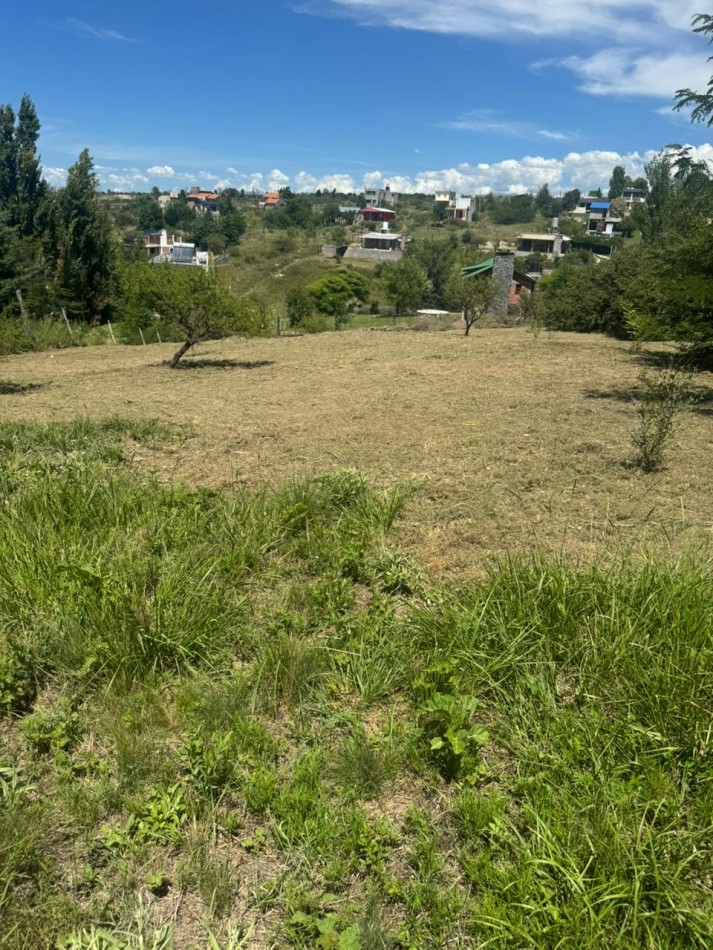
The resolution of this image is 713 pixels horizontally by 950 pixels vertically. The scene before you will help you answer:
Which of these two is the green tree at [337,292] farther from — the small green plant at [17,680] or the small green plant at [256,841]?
the small green plant at [256,841]

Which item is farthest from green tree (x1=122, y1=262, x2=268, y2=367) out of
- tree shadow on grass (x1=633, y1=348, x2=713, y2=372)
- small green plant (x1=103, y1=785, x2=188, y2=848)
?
small green plant (x1=103, y1=785, x2=188, y2=848)

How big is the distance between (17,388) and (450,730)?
10802 mm

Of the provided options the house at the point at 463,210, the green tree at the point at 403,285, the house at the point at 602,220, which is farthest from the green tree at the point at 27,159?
the house at the point at 463,210

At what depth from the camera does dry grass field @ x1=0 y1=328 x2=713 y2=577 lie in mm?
4086

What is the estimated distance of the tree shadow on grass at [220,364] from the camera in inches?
538

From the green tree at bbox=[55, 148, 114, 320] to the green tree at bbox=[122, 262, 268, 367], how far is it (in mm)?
19559

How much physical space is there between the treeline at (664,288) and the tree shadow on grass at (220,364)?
7814 millimetres

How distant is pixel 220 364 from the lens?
14.2 m

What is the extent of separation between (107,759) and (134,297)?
12393mm

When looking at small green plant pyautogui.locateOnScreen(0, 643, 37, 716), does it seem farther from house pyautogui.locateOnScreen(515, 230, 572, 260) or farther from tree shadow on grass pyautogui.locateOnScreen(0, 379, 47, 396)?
house pyautogui.locateOnScreen(515, 230, 572, 260)

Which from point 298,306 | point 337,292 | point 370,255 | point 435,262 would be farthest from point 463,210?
point 298,306

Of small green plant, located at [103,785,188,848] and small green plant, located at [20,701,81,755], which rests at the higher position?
small green plant, located at [20,701,81,755]

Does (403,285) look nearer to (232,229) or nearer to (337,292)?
(337,292)

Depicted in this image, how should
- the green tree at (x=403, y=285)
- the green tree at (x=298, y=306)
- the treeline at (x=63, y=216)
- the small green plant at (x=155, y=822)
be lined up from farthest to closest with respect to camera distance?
the green tree at (x=298, y=306) → the treeline at (x=63, y=216) → the green tree at (x=403, y=285) → the small green plant at (x=155, y=822)
